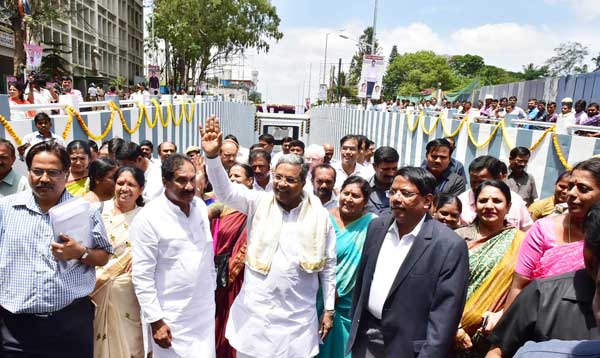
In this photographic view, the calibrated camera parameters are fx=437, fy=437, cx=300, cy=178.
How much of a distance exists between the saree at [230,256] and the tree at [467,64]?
9652 centimetres

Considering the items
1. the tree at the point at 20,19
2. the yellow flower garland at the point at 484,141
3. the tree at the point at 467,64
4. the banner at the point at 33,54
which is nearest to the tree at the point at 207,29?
the tree at the point at 20,19

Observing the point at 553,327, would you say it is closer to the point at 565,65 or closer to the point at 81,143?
the point at 81,143

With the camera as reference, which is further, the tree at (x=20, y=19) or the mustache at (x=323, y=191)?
the tree at (x=20, y=19)

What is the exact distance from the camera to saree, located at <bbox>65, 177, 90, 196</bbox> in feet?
11.4

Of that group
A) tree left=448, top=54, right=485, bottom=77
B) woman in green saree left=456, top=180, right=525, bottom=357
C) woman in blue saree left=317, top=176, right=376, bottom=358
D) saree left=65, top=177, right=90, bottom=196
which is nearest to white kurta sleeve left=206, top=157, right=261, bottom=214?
woman in blue saree left=317, top=176, right=376, bottom=358

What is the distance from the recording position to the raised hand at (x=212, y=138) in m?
→ 2.59

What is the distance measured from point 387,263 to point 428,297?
0.27 meters

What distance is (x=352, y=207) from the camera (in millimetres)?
2959

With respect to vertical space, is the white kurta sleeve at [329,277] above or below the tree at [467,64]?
below

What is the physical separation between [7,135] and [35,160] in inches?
108

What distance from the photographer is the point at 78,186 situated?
3.60 meters

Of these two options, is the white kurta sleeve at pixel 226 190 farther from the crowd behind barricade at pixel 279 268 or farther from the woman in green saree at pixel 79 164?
the woman in green saree at pixel 79 164

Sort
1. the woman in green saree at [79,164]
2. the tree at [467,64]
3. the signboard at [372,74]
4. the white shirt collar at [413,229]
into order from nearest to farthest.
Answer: the white shirt collar at [413,229] < the woman in green saree at [79,164] < the signboard at [372,74] < the tree at [467,64]

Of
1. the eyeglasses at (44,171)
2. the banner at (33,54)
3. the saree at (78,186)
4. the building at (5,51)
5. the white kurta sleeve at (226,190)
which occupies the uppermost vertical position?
the building at (5,51)
